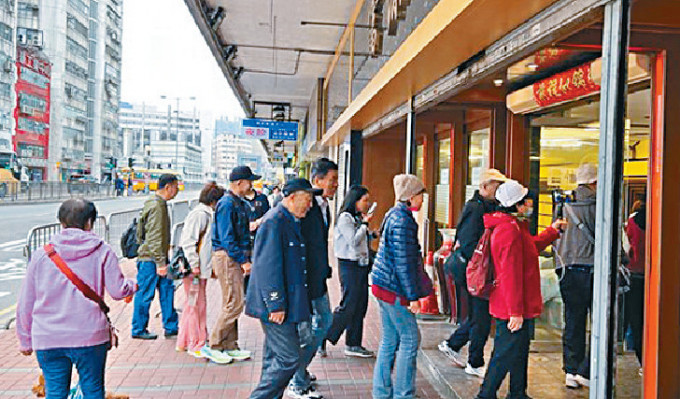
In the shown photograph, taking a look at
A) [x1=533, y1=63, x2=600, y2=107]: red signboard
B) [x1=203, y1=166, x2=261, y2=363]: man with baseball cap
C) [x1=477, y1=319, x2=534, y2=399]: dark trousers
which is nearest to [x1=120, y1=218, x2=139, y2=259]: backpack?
[x1=203, y1=166, x2=261, y2=363]: man with baseball cap

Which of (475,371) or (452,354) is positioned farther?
(452,354)

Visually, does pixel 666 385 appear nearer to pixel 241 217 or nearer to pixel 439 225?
pixel 241 217

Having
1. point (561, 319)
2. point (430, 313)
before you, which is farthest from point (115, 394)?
point (561, 319)

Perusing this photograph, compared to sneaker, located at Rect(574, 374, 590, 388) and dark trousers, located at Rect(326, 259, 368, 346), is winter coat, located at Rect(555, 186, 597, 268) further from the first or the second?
dark trousers, located at Rect(326, 259, 368, 346)

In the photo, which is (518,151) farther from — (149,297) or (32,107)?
(32,107)

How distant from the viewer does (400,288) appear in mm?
3902

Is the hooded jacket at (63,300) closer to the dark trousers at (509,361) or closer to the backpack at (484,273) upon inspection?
the backpack at (484,273)

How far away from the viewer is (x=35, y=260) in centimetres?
320

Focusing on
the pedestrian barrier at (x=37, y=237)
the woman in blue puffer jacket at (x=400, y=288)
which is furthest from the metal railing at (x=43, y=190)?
the woman in blue puffer jacket at (x=400, y=288)

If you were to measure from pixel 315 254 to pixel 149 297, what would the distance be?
2569 mm

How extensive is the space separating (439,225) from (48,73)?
62.1 meters

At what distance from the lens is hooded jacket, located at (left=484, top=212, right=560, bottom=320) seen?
3.71m

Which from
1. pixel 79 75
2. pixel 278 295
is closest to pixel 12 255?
pixel 278 295

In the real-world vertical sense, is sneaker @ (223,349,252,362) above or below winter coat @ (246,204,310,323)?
below
